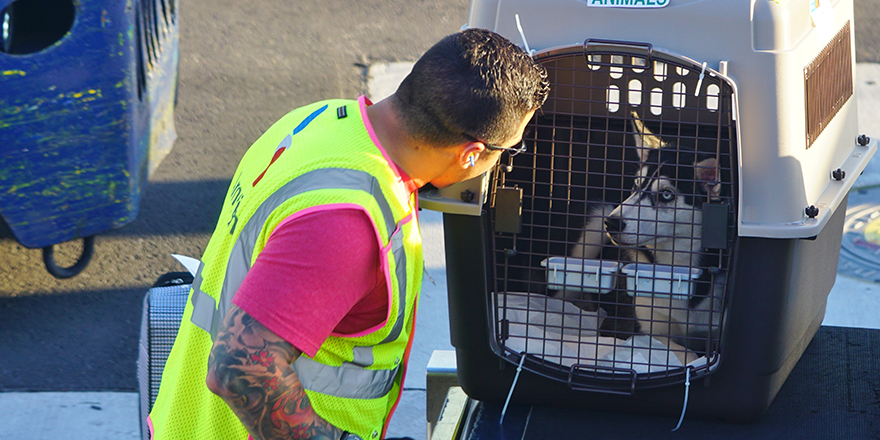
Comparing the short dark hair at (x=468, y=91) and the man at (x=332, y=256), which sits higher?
the short dark hair at (x=468, y=91)

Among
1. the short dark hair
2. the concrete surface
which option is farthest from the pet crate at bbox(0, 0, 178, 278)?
the short dark hair

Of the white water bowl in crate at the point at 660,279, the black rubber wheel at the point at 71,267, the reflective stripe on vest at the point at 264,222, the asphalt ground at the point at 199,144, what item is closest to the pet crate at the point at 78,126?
the black rubber wheel at the point at 71,267

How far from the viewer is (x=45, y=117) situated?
9.46ft

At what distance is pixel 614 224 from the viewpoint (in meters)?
1.98

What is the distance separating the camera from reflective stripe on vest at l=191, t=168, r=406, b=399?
1.32m

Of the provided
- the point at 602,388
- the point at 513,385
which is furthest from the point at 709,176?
the point at 513,385

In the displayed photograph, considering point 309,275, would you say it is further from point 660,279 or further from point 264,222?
point 660,279

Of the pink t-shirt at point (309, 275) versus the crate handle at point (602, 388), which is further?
the crate handle at point (602, 388)

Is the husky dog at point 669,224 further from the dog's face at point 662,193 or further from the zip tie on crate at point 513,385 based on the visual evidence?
the zip tie on crate at point 513,385

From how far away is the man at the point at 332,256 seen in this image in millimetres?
1239

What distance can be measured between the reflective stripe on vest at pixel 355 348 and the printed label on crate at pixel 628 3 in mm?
691

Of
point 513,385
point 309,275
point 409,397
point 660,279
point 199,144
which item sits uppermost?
point 309,275

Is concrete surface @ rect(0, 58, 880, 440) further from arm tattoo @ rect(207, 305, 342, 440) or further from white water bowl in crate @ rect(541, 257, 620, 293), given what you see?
arm tattoo @ rect(207, 305, 342, 440)

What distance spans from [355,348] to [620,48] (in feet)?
2.71
